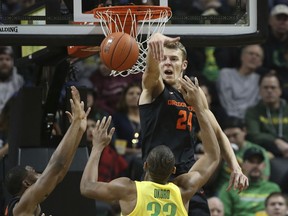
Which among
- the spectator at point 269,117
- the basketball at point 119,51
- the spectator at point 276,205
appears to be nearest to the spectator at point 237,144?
the spectator at point 269,117

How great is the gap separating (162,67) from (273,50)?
4980 mm

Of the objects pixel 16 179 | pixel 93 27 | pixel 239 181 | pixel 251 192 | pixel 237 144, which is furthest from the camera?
pixel 237 144

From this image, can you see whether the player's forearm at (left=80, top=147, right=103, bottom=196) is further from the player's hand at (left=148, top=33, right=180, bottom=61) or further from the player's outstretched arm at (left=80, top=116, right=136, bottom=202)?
the player's hand at (left=148, top=33, right=180, bottom=61)

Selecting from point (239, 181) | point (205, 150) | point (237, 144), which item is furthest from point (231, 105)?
point (205, 150)

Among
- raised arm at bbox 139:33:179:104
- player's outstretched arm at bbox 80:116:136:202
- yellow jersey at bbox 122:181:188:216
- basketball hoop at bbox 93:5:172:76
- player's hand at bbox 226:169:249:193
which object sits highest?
basketball hoop at bbox 93:5:172:76

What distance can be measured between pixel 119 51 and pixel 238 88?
4.96 m

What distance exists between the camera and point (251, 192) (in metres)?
10.7

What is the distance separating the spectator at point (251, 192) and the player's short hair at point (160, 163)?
4509 millimetres

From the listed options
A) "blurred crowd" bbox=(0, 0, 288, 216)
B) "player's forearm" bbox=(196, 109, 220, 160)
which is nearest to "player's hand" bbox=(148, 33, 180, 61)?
"player's forearm" bbox=(196, 109, 220, 160)

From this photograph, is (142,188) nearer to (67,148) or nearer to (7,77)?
(67,148)

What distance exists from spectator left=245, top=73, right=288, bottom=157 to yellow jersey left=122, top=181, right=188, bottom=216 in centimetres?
505

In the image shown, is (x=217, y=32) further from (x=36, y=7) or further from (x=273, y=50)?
(x=273, y=50)

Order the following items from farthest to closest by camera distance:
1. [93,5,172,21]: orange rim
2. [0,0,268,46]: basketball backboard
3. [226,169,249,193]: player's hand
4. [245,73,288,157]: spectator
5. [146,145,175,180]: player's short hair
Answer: [245,73,288,157]: spectator → [0,0,268,46]: basketball backboard → [93,5,172,21]: orange rim → [226,169,249,193]: player's hand → [146,145,175,180]: player's short hair

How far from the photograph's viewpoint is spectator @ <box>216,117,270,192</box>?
10.8m
